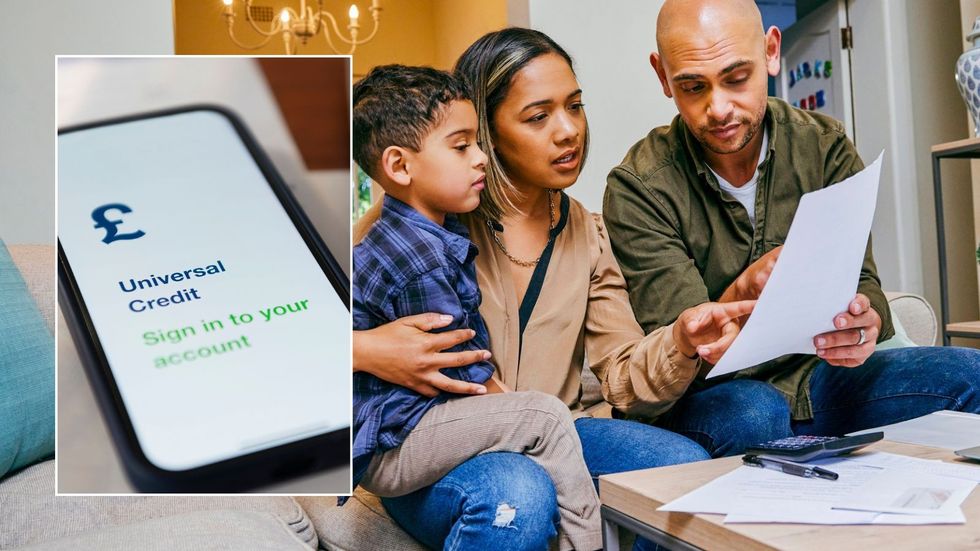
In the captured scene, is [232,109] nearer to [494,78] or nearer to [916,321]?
[494,78]

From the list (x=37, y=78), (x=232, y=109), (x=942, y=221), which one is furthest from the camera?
(x=942, y=221)

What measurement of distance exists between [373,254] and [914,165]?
8.96 ft

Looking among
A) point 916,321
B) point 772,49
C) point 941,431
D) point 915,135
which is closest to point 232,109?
point 941,431

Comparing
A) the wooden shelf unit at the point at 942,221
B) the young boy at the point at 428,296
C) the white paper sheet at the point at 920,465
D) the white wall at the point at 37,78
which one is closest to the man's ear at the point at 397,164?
the young boy at the point at 428,296

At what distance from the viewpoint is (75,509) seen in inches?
40.3

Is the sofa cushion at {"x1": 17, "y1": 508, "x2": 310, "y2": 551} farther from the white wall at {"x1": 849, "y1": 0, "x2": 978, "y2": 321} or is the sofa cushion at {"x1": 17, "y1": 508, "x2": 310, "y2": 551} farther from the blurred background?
the white wall at {"x1": 849, "y1": 0, "x2": 978, "y2": 321}

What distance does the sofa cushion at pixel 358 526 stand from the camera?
104 cm

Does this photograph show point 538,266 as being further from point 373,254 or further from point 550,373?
point 373,254

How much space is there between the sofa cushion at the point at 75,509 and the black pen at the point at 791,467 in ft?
1.68

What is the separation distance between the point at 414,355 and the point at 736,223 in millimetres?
628

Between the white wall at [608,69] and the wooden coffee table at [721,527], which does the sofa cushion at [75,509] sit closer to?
the wooden coffee table at [721,527]

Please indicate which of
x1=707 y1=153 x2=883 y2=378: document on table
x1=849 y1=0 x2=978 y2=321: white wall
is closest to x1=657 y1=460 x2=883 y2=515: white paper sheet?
x1=707 y1=153 x2=883 y2=378: document on table

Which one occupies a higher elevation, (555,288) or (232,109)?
(232,109)

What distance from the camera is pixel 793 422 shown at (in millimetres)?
1235
